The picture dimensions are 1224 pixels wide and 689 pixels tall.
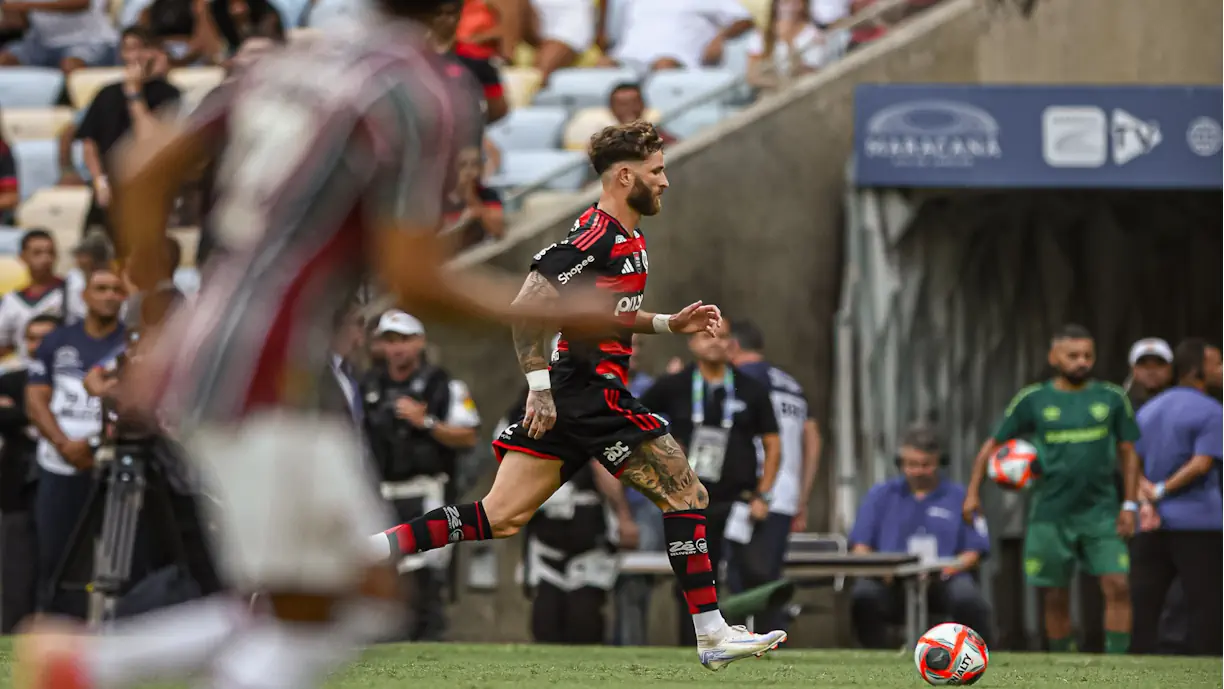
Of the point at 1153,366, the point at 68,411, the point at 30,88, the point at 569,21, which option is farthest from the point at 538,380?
the point at 30,88

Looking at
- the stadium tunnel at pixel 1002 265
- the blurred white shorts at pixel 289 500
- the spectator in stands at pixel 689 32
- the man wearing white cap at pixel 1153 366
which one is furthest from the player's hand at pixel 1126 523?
the blurred white shorts at pixel 289 500

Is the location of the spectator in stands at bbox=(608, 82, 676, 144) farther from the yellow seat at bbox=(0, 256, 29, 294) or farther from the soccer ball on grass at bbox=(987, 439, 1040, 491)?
the yellow seat at bbox=(0, 256, 29, 294)

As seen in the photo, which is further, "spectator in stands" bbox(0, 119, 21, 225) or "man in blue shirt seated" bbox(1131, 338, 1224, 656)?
"spectator in stands" bbox(0, 119, 21, 225)

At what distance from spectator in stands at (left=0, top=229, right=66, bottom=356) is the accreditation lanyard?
456 centimetres

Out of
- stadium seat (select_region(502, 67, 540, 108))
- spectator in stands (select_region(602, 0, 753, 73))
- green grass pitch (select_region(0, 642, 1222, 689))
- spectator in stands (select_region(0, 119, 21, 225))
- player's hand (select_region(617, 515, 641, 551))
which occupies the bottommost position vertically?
green grass pitch (select_region(0, 642, 1222, 689))

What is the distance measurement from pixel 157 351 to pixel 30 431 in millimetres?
9097

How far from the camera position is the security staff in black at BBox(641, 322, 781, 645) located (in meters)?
13.2

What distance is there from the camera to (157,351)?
496 cm

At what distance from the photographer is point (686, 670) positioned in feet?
33.4

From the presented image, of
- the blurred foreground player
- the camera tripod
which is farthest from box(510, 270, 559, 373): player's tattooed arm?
the camera tripod

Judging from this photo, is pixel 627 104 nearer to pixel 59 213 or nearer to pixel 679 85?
pixel 679 85

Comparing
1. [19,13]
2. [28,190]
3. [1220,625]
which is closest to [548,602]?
[1220,625]

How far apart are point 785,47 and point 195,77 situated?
5002 millimetres

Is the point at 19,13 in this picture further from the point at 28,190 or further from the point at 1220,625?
the point at 1220,625
